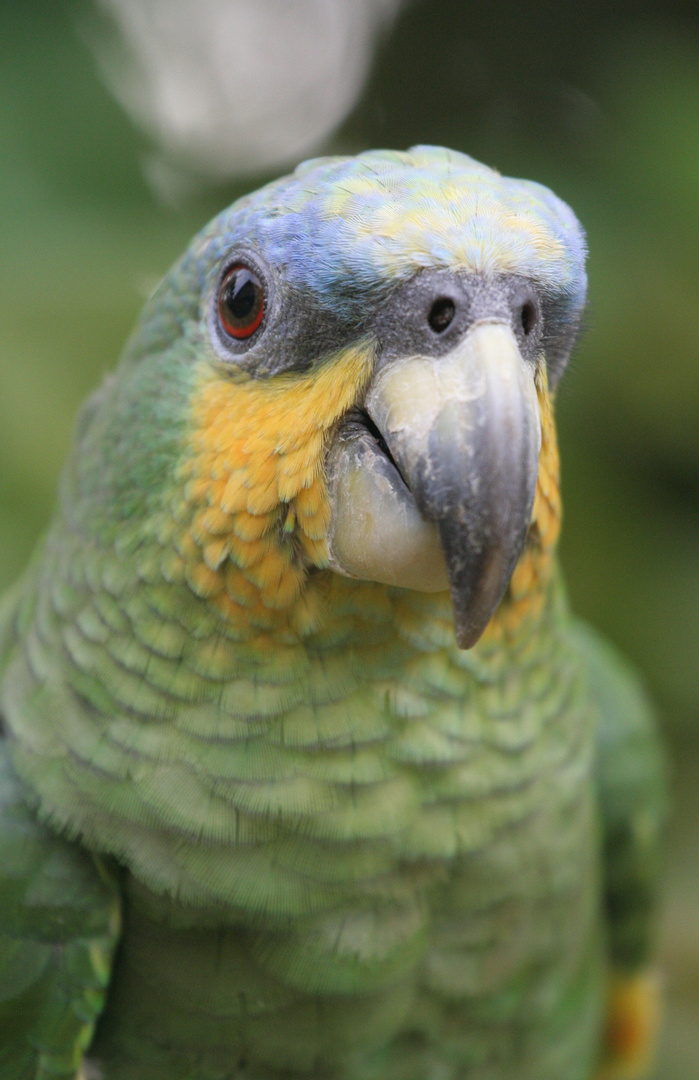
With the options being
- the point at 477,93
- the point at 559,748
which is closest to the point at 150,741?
the point at 559,748

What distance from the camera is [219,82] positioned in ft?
10.3

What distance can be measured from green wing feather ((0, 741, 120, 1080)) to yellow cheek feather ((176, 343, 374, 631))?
1.29ft

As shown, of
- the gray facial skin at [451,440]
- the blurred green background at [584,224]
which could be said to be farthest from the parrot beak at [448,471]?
the blurred green background at [584,224]

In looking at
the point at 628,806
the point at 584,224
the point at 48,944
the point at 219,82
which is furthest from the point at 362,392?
the point at 219,82

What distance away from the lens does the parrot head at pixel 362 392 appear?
860 millimetres

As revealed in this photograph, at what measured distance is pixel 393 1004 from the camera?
114 centimetres

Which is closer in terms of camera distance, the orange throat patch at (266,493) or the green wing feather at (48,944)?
the orange throat patch at (266,493)

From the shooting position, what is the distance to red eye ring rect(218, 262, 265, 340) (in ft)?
3.32

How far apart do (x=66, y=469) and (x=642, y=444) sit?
2.21 m

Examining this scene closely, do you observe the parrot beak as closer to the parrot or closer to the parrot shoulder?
the parrot

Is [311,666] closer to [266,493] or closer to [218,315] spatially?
[266,493]

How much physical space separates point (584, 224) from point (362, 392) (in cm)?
203

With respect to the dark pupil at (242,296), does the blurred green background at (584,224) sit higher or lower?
higher

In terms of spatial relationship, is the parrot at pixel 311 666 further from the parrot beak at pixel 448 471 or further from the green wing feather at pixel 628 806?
the green wing feather at pixel 628 806
